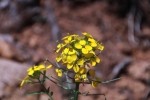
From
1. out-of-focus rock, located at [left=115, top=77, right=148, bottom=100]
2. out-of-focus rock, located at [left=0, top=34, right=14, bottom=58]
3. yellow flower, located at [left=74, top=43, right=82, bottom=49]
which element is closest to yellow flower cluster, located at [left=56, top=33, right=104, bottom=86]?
yellow flower, located at [left=74, top=43, right=82, bottom=49]

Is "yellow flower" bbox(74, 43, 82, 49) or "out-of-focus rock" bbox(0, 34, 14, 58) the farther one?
"out-of-focus rock" bbox(0, 34, 14, 58)

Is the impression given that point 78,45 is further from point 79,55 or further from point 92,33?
point 92,33

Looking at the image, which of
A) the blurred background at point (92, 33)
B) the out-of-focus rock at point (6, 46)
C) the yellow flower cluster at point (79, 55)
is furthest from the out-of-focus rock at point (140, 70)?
the yellow flower cluster at point (79, 55)

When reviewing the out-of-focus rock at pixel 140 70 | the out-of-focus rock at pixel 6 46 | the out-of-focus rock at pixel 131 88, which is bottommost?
the out-of-focus rock at pixel 131 88

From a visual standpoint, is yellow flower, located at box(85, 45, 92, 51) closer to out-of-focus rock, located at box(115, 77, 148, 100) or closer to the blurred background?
the blurred background

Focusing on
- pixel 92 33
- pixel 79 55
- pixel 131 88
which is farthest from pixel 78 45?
pixel 92 33

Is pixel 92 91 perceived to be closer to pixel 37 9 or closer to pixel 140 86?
pixel 140 86

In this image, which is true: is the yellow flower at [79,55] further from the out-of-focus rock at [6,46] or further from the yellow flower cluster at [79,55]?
the out-of-focus rock at [6,46]

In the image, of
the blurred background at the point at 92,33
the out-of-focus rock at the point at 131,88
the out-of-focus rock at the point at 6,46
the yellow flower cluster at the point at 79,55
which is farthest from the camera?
the out-of-focus rock at the point at 6,46

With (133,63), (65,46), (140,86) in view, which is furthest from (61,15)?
(65,46)
